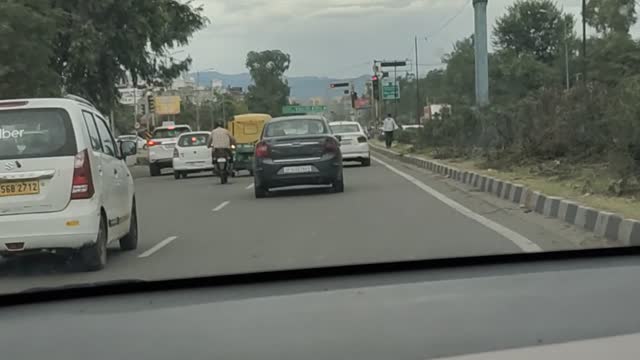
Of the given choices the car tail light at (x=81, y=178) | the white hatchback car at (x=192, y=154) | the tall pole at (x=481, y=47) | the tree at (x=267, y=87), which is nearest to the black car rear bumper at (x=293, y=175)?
the car tail light at (x=81, y=178)

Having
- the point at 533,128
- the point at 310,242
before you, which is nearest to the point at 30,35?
the point at 533,128

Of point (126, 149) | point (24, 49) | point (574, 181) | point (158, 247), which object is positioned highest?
point (24, 49)

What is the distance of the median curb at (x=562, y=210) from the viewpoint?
364 inches

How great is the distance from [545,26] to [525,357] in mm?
86373

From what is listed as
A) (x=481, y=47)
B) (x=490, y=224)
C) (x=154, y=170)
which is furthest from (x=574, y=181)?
(x=154, y=170)

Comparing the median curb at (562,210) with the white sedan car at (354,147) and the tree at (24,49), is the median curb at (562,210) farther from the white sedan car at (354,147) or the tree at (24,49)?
the tree at (24,49)

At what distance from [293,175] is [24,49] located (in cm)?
1202

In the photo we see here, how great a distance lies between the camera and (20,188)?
7.67 metres

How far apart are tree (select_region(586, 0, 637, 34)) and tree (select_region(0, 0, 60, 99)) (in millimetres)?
52492

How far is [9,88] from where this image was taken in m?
24.8

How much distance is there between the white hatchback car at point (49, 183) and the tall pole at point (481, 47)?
20303 mm

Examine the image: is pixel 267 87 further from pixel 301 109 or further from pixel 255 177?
pixel 255 177

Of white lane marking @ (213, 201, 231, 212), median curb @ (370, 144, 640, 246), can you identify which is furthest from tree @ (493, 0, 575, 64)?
white lane marking @ (213, 201, 231, 212)

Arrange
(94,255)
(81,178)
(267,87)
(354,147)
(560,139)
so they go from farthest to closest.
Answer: (267,87)
(354,147)
(560,139)
(94,255)
(81,178)
